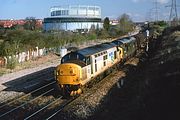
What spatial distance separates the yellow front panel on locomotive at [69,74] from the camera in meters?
21.2

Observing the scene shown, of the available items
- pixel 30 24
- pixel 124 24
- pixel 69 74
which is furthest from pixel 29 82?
pixel 30 24

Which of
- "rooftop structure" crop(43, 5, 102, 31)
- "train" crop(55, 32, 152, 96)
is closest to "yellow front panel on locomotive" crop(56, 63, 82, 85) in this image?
"train" crop(55, 32, 152, 96)

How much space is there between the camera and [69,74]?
21.3 m

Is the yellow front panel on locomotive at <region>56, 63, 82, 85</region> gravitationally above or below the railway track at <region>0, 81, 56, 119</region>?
above

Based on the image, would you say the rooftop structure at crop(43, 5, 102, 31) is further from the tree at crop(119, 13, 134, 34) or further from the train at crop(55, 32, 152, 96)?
the train at crop(55, 32, 152, 96)

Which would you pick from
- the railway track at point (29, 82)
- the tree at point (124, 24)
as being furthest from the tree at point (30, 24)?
the railway track at point (29, 82)

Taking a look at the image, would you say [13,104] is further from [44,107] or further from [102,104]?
[102,104]

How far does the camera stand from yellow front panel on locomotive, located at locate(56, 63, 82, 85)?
21.2m

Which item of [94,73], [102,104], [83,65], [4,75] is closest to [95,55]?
[94,73]

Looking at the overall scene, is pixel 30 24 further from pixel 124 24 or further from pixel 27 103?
pixel 27 103

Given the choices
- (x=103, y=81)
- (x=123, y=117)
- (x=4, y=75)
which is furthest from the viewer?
(x=4, y=75)

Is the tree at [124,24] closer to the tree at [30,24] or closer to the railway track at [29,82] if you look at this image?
the tree at [30,24]

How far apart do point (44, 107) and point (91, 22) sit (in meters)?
148

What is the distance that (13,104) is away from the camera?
21078mm
